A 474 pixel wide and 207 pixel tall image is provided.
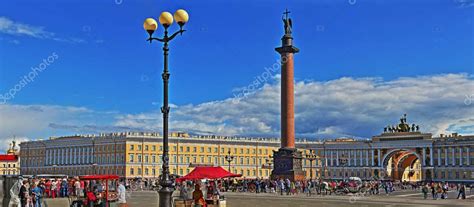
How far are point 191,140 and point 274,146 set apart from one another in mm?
16958

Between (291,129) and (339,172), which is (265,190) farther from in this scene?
(339,172)

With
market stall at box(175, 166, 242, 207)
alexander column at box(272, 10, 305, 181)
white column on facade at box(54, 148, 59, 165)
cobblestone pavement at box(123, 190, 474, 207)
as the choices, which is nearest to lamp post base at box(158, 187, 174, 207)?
market stall at box(175, 166, 242, 207)

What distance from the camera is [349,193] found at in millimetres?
46938

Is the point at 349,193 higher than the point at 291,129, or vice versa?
the point at 291,129

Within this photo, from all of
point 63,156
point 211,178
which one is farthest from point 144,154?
point 211,178

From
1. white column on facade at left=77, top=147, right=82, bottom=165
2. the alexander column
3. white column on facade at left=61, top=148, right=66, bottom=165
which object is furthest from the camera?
white column on facade at left=61, top=148, right=66, bottom=165

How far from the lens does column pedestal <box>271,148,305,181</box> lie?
4778 centimetres

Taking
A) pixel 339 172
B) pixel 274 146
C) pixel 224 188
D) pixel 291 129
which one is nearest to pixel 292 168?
pixel 291 129

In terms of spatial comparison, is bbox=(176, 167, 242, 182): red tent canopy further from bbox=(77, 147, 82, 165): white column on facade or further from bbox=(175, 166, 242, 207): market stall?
bbox=(77, 147, 82, 165): white column on facade

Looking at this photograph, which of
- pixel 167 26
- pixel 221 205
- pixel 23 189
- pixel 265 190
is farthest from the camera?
pixel 265 190

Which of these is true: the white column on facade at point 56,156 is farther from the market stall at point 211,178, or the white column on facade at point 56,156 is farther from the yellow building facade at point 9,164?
the market stall at point 211,178

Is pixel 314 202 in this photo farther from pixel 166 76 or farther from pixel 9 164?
pixel 9 164

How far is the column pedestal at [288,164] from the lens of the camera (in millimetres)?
47781

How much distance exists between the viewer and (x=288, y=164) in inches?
1918
